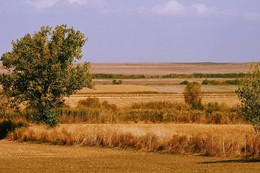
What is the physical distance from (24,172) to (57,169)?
1748 millimetres

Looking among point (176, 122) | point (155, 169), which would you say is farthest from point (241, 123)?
point (155, 169)

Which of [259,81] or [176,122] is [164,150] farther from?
[176,122]

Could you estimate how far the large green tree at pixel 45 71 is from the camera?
4425cm

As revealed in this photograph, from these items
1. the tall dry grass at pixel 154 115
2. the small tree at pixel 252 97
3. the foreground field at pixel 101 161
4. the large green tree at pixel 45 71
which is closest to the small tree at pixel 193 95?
the tall dry grass at pixel 154 115

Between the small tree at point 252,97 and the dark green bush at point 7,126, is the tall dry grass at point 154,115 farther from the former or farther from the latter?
the small tree at point 252,97

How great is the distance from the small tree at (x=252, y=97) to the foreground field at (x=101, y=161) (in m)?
2.21

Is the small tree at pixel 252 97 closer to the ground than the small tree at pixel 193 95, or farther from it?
farther from it

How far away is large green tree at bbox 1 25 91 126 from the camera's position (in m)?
44.2

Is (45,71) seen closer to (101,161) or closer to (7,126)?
(7,126)

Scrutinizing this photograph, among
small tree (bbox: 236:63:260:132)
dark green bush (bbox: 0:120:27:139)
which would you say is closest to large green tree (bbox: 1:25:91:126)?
dark green bush (bbox: 0:120:27:139)

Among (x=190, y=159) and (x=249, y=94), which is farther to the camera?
(x=190, y=159)

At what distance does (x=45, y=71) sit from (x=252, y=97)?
60.1 feet

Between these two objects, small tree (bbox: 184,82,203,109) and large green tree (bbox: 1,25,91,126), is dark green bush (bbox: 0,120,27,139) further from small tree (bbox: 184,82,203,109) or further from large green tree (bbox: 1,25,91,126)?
small tree (bbox: 184,82,203,109)

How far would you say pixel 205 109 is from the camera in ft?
207
